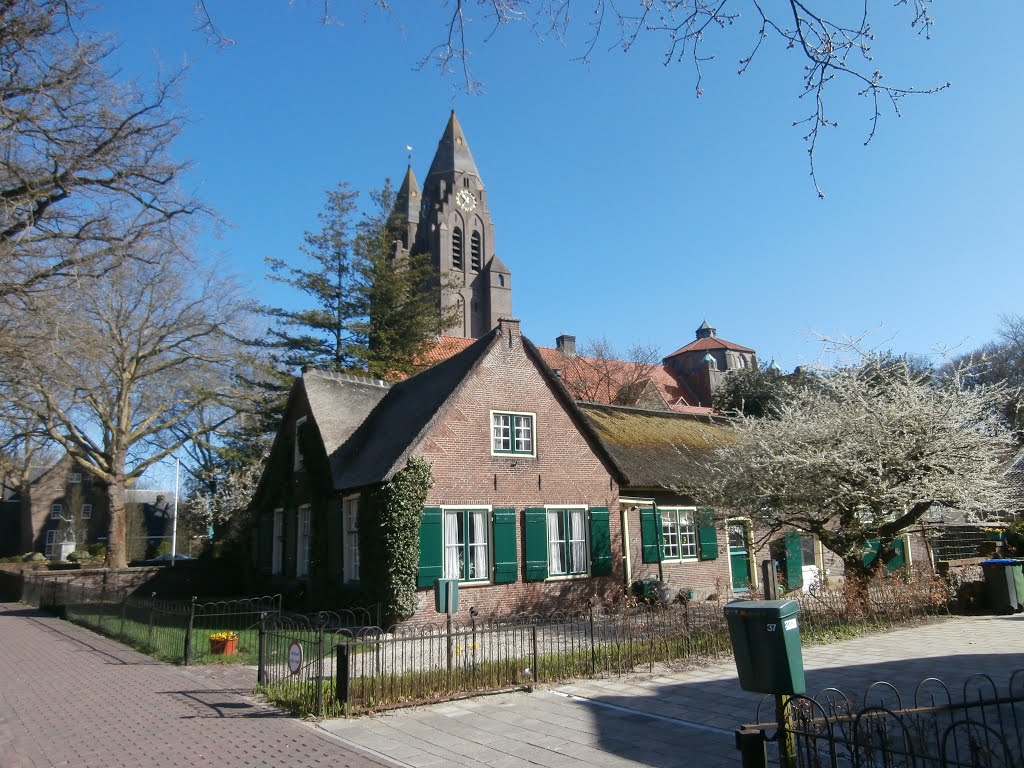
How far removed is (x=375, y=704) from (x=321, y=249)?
27483mm

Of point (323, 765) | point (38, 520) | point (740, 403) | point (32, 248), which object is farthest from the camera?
point (38, 520)

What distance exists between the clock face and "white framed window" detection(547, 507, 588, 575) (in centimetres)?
6460

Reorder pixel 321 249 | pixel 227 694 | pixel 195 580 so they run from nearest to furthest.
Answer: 1. pixel 227 694
2. pixel 195 580
3. pixel 321 249

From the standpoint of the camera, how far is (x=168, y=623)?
13352 millimetres

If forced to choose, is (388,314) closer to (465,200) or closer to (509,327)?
(509,327)

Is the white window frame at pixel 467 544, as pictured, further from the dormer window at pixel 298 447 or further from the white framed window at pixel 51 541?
the white framed window at pixel 51 541

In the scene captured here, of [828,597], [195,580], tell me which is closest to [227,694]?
[828,597]

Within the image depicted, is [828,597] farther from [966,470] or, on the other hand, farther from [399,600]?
[399,600]

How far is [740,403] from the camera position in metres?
40.5

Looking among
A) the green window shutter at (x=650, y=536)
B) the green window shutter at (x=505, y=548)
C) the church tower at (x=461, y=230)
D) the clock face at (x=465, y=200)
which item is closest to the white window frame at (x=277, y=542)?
the green window shutter at (x=505, y=548)

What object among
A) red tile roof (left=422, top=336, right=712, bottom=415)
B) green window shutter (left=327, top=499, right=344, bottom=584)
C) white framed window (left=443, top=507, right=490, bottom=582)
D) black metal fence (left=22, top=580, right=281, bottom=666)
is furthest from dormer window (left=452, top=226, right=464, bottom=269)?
white framed window (left=443, top=507, right=490, bottom=582)

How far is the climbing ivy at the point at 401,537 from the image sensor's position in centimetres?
1549

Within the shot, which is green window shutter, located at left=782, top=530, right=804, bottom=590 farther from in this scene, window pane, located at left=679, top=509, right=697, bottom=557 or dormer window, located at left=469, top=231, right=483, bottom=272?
dormer window, located at left=469, top=231, right=483, bottom=272

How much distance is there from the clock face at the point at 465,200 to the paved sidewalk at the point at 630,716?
7186 cm
